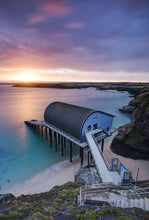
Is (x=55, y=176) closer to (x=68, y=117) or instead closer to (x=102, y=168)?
(x=102, y=168)

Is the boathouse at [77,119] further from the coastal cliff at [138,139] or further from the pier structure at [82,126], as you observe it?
the coastal cliff at [138,139]

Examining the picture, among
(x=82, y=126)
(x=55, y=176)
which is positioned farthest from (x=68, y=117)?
(x=55, y=176)

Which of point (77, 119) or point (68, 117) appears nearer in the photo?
point (77, 119)

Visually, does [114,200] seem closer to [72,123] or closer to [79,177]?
[79,177]

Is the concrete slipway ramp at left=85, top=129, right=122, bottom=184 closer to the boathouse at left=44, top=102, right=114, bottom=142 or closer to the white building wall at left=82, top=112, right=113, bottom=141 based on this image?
the white building wall at left=82, top=112, right=113, bottom=141

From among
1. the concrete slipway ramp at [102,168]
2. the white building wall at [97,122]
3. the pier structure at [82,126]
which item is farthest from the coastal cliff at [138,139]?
the concrete slipway ramp at [102,168]

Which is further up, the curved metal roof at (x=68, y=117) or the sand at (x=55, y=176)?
the curved metal roof at (x=68, y=117)
